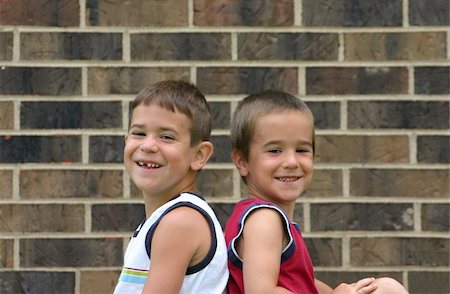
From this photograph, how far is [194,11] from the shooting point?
4.30 meters

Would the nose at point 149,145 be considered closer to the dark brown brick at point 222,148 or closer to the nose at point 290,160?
the nose at point 290,160

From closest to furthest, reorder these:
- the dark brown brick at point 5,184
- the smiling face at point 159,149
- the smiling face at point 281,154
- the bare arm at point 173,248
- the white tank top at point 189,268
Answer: the bare arm at point 173,248
the white tank top at point 189,268
the smiling face at point 159,149
the smiling face at point 281,154
the dark brown brick at point 5,184

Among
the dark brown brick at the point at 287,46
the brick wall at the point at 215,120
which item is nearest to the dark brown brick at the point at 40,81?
the brick wall at the point at 215,120

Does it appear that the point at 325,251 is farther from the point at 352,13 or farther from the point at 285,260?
the point at 285,260

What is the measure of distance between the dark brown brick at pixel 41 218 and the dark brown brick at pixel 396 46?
4.86ft

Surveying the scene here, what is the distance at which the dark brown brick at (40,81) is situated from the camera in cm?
429

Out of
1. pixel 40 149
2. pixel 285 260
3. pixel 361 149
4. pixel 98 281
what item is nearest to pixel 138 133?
pixel 285 260

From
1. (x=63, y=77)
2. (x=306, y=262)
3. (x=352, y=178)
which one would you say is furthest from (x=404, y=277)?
(x=63, y=77)

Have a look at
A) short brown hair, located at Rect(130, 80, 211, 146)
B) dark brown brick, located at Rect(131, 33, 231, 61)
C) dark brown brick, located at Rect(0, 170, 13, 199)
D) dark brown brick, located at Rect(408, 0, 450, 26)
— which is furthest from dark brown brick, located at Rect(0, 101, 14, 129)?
dark brown brick, located at Rect(408, 0, 450, 26)

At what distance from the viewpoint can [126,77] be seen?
14.1 feet

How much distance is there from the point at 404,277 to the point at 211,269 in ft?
5.13

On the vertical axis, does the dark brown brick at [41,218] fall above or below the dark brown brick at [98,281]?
above

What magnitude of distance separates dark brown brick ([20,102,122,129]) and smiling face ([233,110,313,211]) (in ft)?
3.83

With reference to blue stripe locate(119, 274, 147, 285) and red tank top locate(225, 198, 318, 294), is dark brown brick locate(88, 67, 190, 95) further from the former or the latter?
blue stripe locate(119, 274, 147, 285)
